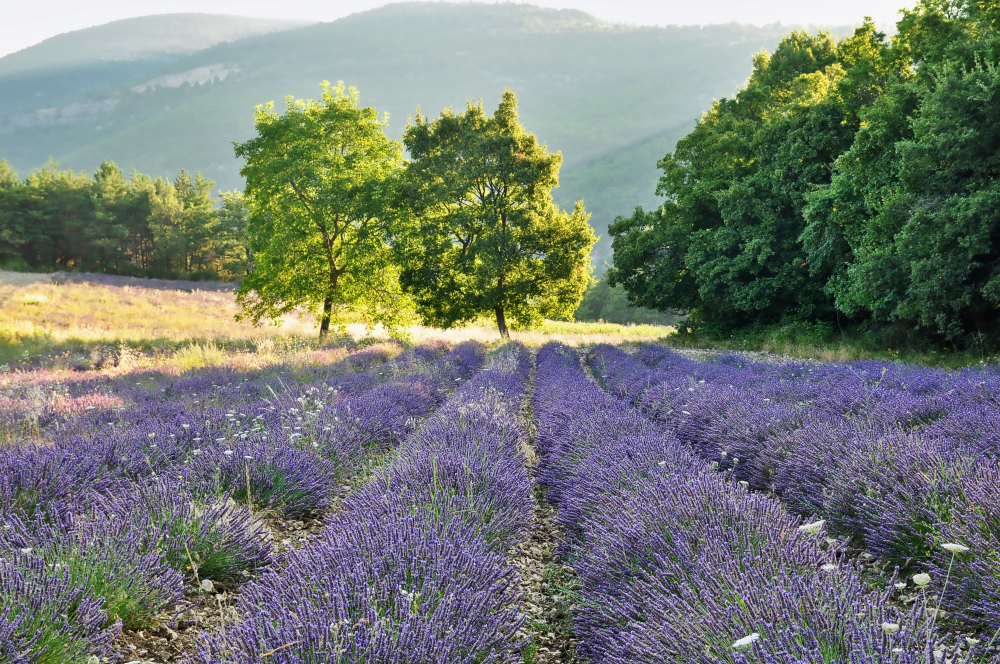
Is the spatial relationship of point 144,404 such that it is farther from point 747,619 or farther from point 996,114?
point 996,114

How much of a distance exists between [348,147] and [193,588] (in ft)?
58.5

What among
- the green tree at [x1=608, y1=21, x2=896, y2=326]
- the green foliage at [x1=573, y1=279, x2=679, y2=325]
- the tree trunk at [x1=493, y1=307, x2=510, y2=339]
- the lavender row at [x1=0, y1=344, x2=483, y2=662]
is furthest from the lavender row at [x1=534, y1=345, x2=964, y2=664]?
the green foliage at [x1=573, y1=279, x2=679, y2=325]

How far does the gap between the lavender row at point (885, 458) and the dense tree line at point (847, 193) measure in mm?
6053

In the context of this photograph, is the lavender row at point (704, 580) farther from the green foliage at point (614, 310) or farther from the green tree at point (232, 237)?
the green foliage at point (614, 310)

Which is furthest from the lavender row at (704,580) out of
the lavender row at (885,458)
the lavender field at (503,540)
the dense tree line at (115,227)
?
the dense tree line at (115,227)

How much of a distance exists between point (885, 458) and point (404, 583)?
304 centimetres

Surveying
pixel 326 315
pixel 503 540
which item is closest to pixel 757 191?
pixel 326 315

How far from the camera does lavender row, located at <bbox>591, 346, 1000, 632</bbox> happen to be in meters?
2.25

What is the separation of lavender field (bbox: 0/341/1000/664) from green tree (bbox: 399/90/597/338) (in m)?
16.0

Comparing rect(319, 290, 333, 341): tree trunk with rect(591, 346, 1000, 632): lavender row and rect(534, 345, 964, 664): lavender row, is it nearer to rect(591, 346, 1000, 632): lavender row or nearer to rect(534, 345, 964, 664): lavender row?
rect(591, 346, 1000, 632): lavender row

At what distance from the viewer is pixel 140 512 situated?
2727mm

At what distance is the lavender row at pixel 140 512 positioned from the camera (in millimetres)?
1898

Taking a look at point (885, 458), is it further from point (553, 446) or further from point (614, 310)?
point (614, 310)

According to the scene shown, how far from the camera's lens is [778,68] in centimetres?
2169
